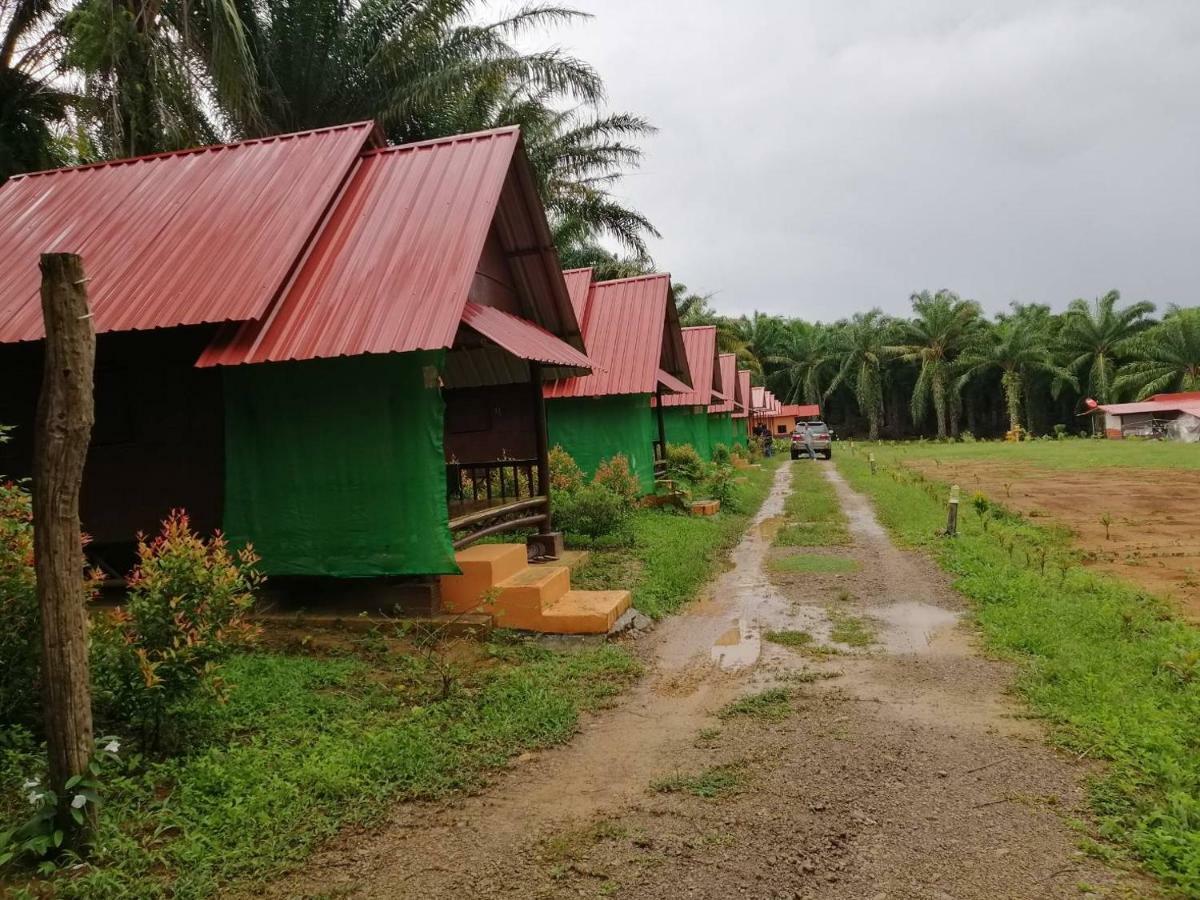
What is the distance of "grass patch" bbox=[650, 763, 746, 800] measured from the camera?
403 centimetres

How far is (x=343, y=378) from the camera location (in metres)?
6.72

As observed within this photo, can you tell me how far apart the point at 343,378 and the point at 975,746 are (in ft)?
17.7

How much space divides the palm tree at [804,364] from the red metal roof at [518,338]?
180 ft

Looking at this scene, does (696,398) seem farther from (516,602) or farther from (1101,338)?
(1101,338)

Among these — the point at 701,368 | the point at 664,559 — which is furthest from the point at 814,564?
the point at 701,368

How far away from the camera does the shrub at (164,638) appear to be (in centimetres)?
405

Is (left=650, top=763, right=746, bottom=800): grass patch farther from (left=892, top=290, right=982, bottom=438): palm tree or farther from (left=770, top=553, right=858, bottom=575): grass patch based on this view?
(left=892, top=290, right=982, bottom=438): palm tree

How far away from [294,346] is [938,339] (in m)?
55.8

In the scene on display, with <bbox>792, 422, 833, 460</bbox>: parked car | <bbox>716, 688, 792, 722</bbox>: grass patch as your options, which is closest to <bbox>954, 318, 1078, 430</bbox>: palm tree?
<bbox>792, 422, 833, 460</bbox>: parked car

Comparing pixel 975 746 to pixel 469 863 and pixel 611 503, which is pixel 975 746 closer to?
pixel 469 863

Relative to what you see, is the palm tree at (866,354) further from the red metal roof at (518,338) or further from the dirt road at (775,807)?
the dirt road at (775,807)

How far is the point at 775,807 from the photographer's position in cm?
385

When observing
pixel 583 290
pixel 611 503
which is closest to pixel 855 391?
pixel 583 290

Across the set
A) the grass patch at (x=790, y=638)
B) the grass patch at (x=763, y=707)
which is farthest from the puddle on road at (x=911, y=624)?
the grass patch at (x=763, y=707)
